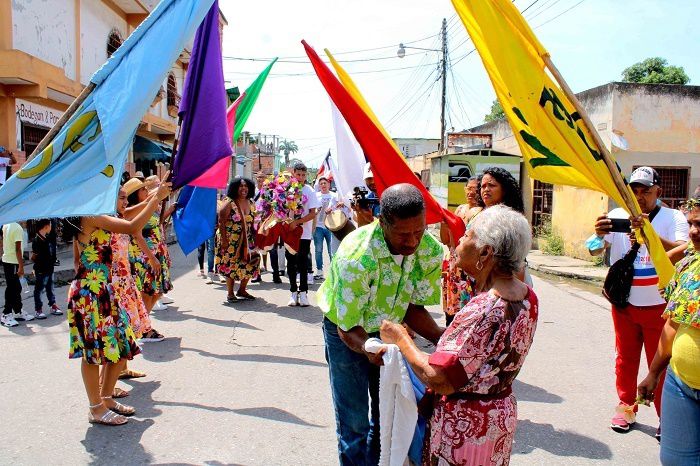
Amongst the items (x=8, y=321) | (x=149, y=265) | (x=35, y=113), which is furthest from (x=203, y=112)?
(x=35, y=113)

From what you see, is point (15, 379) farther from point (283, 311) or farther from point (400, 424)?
point (400, 424)

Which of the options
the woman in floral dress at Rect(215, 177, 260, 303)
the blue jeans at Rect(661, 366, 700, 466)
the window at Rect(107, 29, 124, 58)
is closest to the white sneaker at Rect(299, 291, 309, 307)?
the woman in floral dress at Rect(215, 177, 260, 303)

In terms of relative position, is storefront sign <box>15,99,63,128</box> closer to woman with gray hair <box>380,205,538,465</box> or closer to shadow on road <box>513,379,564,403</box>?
shadow on road <box>513,379,564,403</box>

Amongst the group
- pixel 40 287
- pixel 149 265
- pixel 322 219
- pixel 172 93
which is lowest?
pixel 40 287

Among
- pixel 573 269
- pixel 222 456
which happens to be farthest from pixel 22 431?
pixel 573 269

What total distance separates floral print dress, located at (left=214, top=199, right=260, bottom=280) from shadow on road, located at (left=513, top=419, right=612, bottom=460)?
18.3 ft

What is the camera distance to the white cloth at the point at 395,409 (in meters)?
2.49

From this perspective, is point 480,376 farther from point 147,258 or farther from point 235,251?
point 235,251

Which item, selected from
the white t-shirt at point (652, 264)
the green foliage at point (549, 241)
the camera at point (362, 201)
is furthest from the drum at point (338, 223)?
the green foliage at point (549, 241)

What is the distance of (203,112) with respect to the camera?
210 inches

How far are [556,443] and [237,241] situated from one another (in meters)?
6.10

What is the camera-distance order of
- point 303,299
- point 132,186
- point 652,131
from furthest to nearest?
point 652,131, point 303,299, point 132,186

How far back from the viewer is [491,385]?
7.69 ft

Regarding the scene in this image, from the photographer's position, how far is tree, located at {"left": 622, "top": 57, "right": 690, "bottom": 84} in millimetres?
36375
